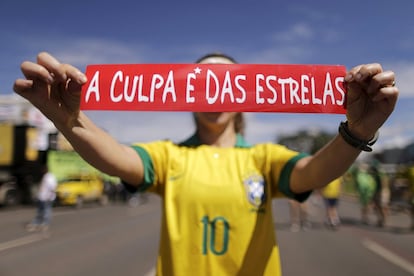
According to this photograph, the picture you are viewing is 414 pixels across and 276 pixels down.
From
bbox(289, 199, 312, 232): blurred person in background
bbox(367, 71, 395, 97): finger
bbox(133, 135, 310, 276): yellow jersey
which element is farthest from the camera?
bbox(289, 199, 312, 232): blurred person in background

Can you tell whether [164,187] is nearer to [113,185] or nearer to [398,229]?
[398,229]

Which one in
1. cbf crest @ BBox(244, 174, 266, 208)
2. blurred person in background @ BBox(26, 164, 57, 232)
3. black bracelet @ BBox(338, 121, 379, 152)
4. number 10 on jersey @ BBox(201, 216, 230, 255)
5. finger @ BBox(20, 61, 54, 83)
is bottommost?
blurred person in background @ BBox(26, 164, 57, 232)

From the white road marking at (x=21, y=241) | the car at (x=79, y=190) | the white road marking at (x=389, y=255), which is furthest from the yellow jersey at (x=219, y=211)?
the car at (x=79, y=190)

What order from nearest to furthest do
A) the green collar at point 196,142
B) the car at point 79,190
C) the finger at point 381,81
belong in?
the finger at point 381,81 → the green collar at point 196,142 → the car at point 79,190

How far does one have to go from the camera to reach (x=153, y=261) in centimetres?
634

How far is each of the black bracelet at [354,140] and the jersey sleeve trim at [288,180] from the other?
0.95ft

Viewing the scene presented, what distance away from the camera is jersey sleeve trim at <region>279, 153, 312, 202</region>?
172 centimetres

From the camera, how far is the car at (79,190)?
17219 millimetres

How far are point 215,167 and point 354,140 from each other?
0.57m

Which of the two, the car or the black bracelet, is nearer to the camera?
the black bracelet

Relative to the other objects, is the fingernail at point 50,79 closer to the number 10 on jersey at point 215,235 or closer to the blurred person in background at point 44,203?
the number 10 on jersey at point 215,235

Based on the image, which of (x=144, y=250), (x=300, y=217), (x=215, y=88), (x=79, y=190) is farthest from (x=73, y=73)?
(x=79, y=190)

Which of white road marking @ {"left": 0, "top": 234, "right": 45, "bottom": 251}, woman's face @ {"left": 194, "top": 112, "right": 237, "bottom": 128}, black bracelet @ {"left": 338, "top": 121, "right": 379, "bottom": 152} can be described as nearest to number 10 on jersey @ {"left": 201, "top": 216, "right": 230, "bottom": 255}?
woman's face @ {"left": 194, "top": 112, "right": 237, "bottom": 128}

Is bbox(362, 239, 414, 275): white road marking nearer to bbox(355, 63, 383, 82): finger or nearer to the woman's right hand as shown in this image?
bbox(355, 63, 383, 82): finger
